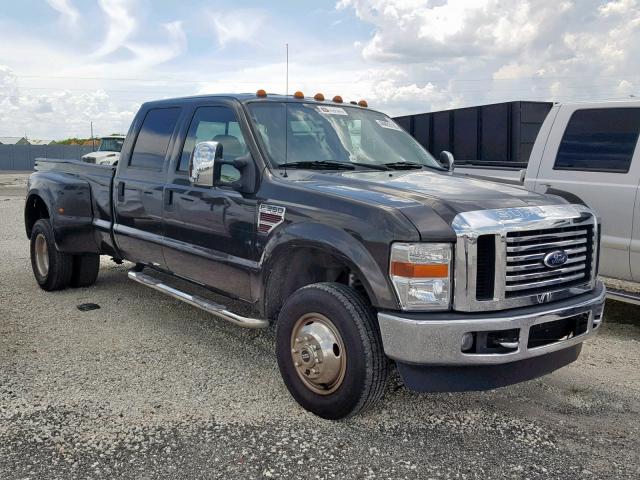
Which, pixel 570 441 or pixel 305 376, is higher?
pixel 305 376

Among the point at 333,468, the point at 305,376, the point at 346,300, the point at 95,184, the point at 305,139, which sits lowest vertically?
the point at 333,468

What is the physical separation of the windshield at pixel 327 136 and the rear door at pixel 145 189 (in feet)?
3.45

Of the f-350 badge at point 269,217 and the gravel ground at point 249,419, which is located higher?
the f-350 badge at point 269,217

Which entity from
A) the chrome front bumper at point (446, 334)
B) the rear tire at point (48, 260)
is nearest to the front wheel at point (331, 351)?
the chrome front bumper at point (446, 334)

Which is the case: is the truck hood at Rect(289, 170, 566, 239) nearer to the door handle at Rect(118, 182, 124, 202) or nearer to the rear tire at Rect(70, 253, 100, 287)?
the door handle at Rect(118, 182, 124, 202)

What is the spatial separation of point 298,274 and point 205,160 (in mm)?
932

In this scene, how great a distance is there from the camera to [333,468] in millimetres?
3088

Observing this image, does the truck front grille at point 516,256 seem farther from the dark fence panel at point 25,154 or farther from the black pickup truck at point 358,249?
the dark fence panel at point 25,154

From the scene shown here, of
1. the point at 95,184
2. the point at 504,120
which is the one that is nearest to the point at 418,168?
the point at 95,184

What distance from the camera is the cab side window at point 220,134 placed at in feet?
14.2

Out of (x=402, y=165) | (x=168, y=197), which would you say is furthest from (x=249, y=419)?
(x=402, y=165)

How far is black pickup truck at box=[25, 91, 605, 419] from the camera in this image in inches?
124

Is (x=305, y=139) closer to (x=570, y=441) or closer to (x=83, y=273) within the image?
(x=570, y=441)

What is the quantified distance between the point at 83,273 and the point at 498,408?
15.0 feet
